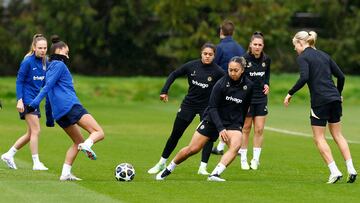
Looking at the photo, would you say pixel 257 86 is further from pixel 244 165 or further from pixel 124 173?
pixel 124 173

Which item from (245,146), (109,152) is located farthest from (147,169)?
(109,152)

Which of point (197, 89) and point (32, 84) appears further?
point (32, 84)

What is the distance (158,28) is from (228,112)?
40.9m

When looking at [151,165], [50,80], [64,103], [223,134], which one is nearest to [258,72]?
[151,165]

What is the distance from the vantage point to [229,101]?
597 inches

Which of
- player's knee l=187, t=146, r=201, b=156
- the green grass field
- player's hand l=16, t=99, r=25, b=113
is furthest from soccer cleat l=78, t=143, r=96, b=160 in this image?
player's hand l=16, t=99, r=25, b=113

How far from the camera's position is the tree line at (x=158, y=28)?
5266 centimetres

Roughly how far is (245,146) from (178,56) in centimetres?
3489

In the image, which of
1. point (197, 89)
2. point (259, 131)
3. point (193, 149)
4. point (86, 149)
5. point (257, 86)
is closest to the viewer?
point (86, 149)

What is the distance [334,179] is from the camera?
49.5ft

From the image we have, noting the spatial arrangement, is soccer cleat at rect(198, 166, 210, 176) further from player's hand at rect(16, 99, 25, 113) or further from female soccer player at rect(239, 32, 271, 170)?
player's hand at rect(16, 99, 25, 113)

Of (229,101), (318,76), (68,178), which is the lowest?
(68,178)

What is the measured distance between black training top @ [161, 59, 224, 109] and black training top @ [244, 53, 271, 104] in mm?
1237

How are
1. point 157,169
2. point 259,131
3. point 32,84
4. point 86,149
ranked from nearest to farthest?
point 86,149 < point 157,169 < point 32,84 < point 259,131
